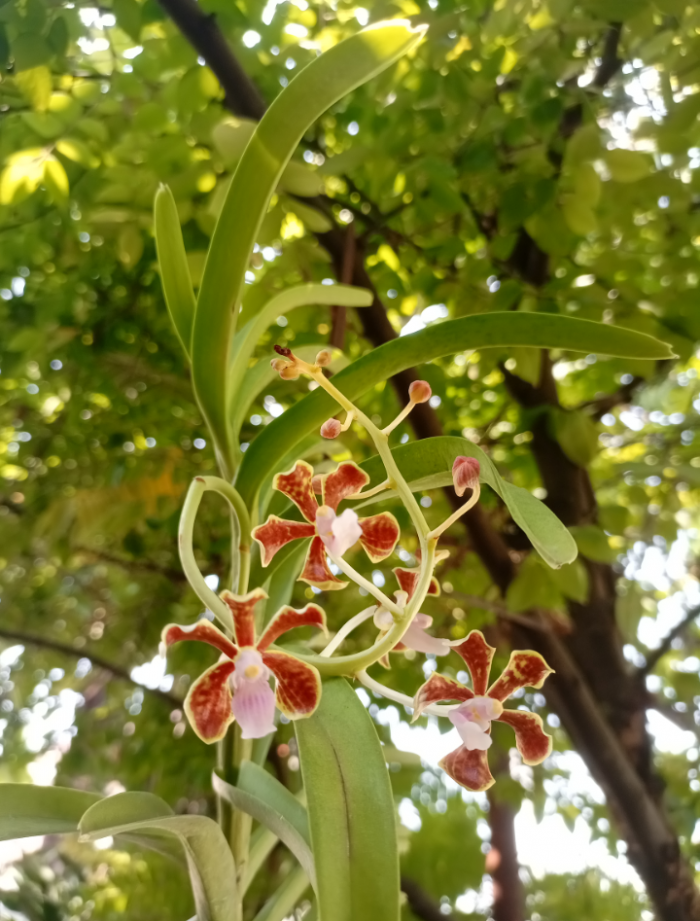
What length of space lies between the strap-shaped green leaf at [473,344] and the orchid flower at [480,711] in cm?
16

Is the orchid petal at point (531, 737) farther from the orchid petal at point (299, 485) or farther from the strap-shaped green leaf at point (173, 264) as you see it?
the strap-shaped green leaf at point (173, 264)

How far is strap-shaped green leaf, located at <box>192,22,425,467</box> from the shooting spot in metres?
0.36

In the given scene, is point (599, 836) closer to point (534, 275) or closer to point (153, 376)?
point (534, 275)

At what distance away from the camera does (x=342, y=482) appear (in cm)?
32

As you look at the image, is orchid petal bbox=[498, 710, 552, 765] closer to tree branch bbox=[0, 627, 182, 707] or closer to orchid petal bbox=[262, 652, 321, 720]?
orchid petal bbox=[262, 652, 321, 720]

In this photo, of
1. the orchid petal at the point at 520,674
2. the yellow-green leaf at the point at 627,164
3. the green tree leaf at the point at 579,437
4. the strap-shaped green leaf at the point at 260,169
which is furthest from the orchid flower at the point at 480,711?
the yellow-green leaf at the point at 627,164

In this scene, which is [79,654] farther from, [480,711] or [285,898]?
[480,711]

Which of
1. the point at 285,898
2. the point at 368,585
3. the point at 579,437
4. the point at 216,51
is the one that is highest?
the point at 216,51

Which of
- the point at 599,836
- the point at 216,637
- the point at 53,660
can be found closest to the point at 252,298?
the point at 216,637

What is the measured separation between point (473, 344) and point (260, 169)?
169 mm

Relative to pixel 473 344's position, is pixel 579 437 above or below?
above

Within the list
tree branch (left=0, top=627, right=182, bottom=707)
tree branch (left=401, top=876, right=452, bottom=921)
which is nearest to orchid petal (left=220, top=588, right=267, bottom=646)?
tree branch (left=0, top=627, right=182, bottom=707)

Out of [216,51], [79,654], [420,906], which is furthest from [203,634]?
[420,906]

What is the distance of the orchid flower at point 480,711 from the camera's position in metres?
0.29
